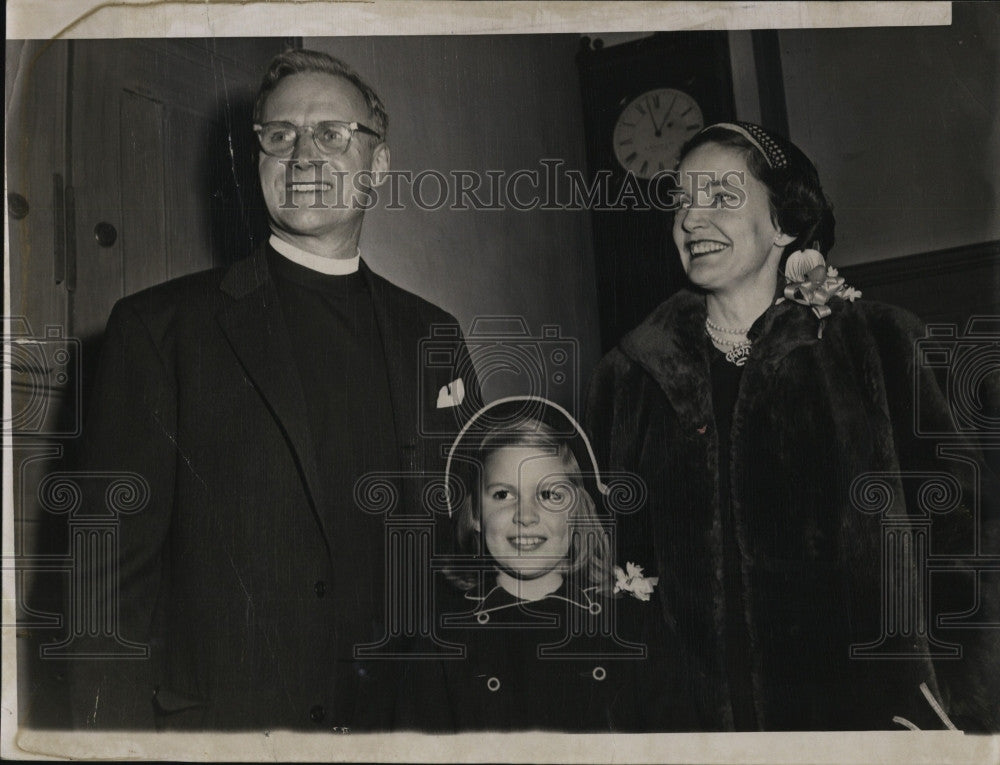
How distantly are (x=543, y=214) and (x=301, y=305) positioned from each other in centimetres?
50

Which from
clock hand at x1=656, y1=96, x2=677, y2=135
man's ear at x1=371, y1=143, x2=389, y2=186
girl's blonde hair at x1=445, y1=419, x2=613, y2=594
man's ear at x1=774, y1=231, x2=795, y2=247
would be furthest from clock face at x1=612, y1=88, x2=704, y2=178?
girl's blonde hair at x1=445, y1=419, x2=613, y2=594

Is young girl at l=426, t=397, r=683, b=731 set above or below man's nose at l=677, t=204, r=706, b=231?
below

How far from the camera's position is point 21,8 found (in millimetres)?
1811

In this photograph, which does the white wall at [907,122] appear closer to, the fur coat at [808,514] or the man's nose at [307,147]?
the fur coat at [808,514]

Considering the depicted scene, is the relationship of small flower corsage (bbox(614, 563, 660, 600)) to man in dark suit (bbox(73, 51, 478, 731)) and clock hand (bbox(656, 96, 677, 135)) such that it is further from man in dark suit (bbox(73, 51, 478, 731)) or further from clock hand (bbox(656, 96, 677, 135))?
clock hand (bbox(656, 96, 677, 135))

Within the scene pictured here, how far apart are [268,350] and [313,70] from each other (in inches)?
21.4

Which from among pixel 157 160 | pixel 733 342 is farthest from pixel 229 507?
pixel 733 342

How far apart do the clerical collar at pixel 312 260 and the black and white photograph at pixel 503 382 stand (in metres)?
0.01

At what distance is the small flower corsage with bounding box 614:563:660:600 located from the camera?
1.76 m

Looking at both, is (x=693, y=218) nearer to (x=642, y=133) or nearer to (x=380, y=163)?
(x=642, y=133)

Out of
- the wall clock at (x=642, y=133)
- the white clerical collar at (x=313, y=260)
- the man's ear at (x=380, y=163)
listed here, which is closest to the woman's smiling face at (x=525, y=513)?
the wall clock at (x=642, y=133)

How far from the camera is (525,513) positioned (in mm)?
1762

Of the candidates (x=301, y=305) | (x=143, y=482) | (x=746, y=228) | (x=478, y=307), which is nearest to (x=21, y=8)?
(x=301, y=305)

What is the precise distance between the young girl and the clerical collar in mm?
398
